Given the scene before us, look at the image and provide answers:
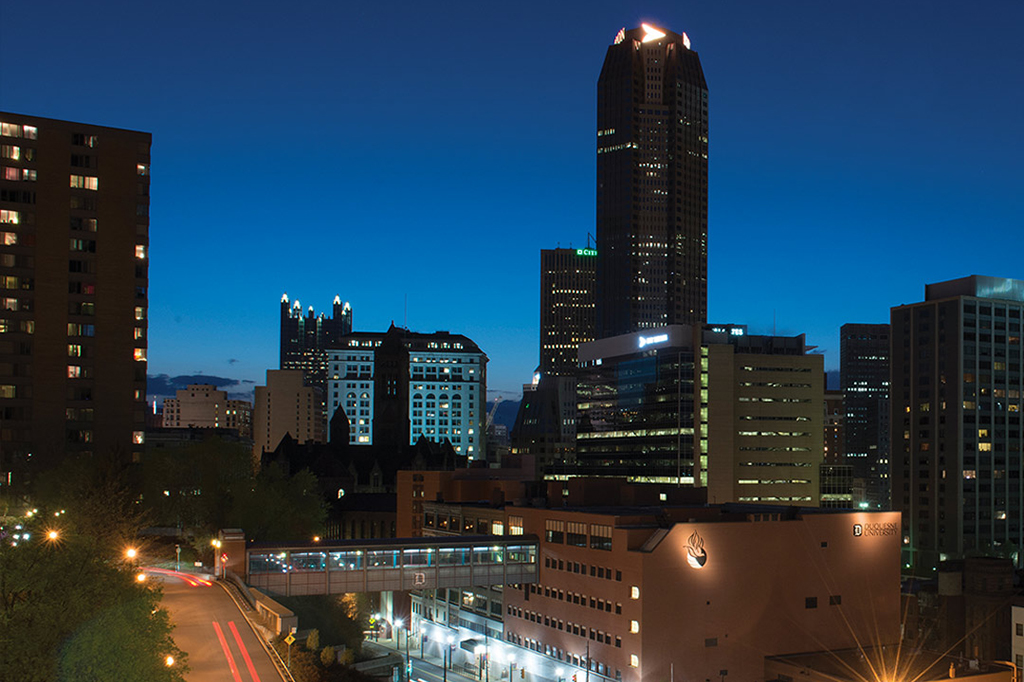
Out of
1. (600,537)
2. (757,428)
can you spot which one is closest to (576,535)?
(600,537)

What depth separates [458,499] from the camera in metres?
137

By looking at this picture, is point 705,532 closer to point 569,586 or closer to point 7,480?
point 569,586

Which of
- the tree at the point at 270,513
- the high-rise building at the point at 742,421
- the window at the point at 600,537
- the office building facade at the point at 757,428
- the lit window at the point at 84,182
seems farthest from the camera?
the high-rise building at the point at 742,421

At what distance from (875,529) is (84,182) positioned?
97.3 meters

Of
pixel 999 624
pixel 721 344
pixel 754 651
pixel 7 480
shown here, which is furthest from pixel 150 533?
pixel 721 344

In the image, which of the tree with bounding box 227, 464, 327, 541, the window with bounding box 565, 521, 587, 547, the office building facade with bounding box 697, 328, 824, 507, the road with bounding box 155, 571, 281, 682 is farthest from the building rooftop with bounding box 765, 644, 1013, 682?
the office building facade with bounding box 697, 328, 824, 507

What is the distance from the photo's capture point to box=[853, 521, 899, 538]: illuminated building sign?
9981 cm

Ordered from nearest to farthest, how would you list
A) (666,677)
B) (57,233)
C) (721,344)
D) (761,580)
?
(666,677)
(761,580)
(57,233)
(721,344)

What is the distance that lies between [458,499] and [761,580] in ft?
173

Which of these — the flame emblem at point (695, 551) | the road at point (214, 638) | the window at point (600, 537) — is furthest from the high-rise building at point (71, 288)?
the flame emblem at point (695, 551)

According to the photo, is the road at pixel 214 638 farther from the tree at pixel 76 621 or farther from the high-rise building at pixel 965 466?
the high-rise building at pixel 965 466

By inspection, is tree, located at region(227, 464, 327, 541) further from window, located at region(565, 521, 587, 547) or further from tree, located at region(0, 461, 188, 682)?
tree, located at region(0, 461, 188, 682)

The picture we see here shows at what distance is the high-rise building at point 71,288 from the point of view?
117 metres

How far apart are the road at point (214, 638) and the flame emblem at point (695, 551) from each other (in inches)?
1616
